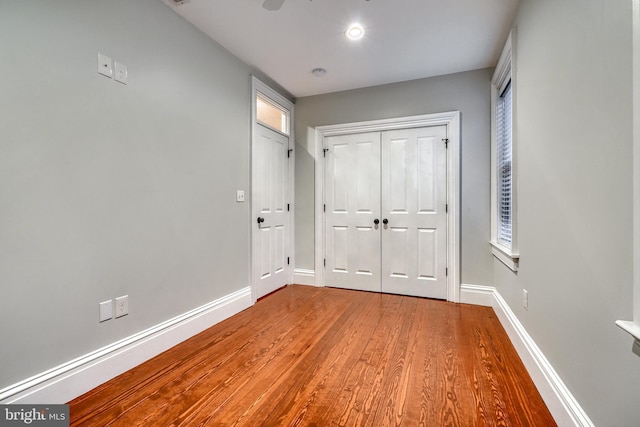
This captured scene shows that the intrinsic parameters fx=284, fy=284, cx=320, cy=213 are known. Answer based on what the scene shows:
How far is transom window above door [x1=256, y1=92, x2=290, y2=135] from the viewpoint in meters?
3.26

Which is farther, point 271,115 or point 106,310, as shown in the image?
point 271,115

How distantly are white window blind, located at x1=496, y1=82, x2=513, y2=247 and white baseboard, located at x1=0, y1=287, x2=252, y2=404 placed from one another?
2.80m

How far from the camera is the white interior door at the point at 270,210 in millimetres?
3113

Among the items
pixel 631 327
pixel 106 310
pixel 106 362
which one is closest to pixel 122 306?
pixel 106 310

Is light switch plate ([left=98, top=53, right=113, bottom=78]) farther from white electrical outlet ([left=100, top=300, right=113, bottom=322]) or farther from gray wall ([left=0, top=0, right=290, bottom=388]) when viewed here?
white electrical outlet ([left=100, top=300, right=113, bottom=322])

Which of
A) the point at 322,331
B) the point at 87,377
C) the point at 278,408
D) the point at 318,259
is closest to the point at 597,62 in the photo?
the point at 278,408

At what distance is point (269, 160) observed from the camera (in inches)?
131

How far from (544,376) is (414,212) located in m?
2.00

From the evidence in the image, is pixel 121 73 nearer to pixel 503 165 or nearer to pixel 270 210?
pixel 270 210

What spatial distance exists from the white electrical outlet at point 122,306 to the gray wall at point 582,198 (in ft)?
7.85

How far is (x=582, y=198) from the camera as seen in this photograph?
1.19 metres

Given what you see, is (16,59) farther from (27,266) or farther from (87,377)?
(87,377)

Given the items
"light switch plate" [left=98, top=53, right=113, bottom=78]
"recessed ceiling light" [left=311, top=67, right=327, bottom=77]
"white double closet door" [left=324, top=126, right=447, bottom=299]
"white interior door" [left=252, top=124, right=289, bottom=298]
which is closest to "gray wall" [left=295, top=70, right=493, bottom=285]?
"white double closet door" [left=324, top=126, right=447, bottom=299]

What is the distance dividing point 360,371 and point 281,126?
2.97m
